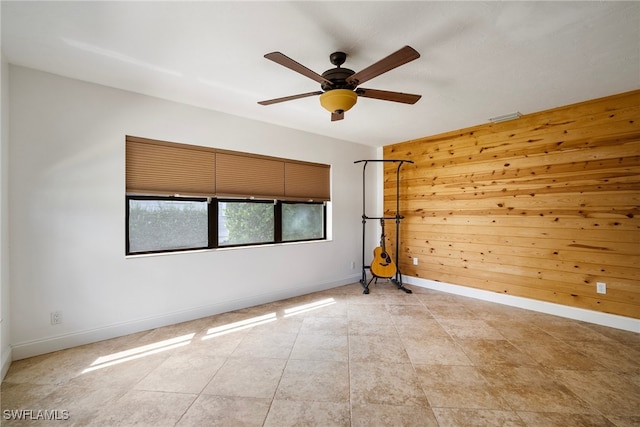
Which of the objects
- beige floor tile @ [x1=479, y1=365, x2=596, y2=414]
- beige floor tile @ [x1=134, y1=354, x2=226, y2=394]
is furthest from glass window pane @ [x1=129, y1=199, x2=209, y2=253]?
beige floor tile @ [x1=479, y1=365, x2=596, y2=414]

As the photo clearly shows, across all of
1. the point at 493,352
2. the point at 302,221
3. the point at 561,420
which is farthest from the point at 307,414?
the point at 302,221

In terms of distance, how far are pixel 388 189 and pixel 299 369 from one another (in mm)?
3647

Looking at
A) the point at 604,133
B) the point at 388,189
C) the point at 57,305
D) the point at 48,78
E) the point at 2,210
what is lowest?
the point at 57,305

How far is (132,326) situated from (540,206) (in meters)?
4.93

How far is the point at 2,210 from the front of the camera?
6.86ft

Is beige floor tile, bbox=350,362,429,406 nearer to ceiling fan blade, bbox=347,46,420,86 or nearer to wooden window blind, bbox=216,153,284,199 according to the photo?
ceiling fan blade, bbox=347,46,420,86

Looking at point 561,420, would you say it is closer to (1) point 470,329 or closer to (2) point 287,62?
(1) point 470,329

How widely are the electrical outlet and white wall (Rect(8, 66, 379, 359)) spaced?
3 cm

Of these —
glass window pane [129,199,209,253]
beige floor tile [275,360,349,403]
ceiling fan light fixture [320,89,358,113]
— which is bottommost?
beige floor tile [275,360,349,403]

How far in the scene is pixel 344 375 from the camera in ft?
6.81

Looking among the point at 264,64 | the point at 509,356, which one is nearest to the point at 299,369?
the point at 509,356

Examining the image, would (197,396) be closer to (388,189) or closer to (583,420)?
(583,420)

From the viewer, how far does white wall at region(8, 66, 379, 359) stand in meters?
2.27

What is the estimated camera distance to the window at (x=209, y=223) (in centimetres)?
288
